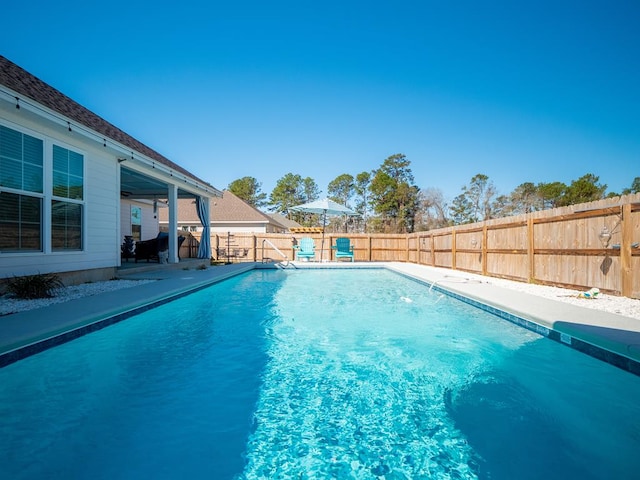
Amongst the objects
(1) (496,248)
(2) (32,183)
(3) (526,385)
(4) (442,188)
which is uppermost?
(4) (442,188)

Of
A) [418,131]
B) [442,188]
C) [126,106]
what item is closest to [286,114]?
[126,106]

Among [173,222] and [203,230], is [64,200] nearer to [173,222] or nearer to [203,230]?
[173,222]

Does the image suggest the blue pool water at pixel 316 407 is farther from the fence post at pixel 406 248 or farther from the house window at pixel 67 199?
the fence post at pixel 406 248

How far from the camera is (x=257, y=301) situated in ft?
22.6

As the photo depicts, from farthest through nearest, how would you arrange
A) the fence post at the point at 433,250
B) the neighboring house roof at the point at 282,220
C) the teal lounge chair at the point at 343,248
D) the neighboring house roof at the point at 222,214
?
the neighboring house roof at the point at 282,220
the neighboring house roof at the point at 222,214
the teal lounge chair at the point at 343,248
the fence post at the point at 433,250

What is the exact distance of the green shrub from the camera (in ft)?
17.4

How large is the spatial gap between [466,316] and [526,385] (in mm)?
2531

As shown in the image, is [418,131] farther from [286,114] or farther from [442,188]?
[442,188]

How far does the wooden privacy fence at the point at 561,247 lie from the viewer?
5465mm

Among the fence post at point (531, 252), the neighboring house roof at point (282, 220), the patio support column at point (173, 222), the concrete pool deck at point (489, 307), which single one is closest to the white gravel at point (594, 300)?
the concrete pool deck at point (489, 307)

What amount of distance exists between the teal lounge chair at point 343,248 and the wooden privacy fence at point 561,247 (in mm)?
3900

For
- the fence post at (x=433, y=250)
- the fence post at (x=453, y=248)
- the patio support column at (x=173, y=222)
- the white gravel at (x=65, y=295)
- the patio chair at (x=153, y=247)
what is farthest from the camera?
the fence post at (x=433, y=250)

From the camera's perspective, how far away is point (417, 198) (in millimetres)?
34531

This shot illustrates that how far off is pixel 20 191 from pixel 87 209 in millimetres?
1457
